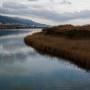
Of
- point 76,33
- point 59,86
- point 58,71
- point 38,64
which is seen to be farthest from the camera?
point 76,33

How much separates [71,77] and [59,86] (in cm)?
415

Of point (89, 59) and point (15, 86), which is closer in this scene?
point (15, 86)

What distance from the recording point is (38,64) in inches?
1423

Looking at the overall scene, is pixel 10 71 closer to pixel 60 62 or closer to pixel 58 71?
pixel 58 71

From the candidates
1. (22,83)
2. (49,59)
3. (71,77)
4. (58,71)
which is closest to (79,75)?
(71,77)

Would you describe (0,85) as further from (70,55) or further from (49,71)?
(70,55)

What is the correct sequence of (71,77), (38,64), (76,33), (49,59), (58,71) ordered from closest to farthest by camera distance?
1. (71,77)
2. (58,71)
3. (38,64)
4. (49,59)
5. (76,33)

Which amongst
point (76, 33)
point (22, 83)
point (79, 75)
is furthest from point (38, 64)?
point (76, 33)

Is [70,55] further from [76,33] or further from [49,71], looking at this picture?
[76,33]

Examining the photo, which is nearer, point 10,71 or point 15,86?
point 15,86

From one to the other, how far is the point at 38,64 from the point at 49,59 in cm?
433

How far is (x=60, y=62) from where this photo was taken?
3666 cm

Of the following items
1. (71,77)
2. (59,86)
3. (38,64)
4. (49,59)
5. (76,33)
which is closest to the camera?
(59,86)

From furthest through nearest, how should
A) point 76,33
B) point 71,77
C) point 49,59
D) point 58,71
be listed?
1. point 76,33
2. point 49,59
3. point 58,71
4. point 71,77
